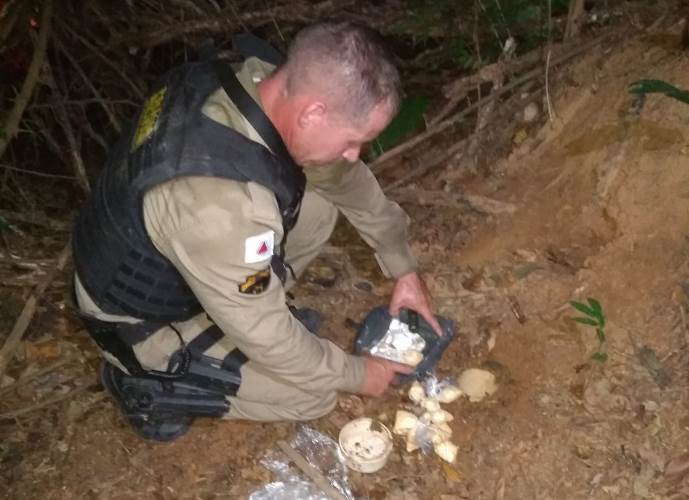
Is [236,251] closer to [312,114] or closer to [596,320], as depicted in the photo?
[312,114]

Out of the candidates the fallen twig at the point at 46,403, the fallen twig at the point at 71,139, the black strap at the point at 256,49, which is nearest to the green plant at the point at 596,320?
the black strap at the point at 256,49

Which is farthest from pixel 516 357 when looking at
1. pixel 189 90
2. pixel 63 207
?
pixel 63 207

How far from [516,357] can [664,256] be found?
572mm

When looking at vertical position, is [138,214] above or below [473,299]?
above

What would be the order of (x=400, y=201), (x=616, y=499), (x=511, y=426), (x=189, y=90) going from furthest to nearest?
1. (x=400, y=201)
2. (x=511, y=426)
3. (x=616, y=499)
4. (x=189, y=90)

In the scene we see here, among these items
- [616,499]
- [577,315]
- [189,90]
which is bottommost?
[616,499]

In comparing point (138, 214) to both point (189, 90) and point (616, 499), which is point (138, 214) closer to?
point (189, 90)

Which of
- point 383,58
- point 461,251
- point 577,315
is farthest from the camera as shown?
point 461,251

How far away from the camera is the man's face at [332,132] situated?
1.64 m

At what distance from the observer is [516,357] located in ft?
7.76

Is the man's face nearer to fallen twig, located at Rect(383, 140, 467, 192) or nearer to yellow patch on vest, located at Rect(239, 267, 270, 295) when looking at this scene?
yellow patch on vest, located at Rect(239, 267, 270, 295)

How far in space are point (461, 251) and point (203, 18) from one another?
5.35 feet

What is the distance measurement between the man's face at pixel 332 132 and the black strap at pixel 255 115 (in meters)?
0.04

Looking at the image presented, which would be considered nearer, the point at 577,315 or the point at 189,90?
the point at 189,90
